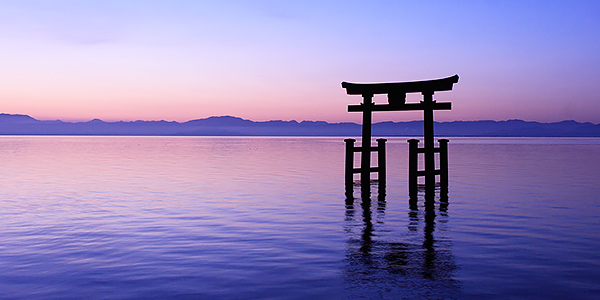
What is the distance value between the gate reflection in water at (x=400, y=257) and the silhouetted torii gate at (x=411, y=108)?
474 centimetres

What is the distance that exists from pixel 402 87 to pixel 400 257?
1295cm

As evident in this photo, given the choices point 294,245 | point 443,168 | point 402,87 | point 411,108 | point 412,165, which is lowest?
point 294,245

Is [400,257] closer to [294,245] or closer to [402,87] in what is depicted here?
[294,245]

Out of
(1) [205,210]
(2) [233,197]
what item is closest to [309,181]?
(2) [233,197]

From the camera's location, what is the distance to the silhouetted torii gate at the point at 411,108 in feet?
67.5

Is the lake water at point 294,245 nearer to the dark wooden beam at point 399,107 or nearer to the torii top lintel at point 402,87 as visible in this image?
the dark wooden beam at point 399,107

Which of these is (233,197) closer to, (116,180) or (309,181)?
(309,181)

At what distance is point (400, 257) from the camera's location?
32.2ft

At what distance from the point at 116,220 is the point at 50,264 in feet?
16.7

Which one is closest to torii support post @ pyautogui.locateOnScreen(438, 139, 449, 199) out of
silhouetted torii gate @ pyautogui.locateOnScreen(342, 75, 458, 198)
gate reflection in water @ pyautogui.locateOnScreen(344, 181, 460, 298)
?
silhouetted torii gate @ pyautogui.locateOnScreen(342, 75, 458, 198)

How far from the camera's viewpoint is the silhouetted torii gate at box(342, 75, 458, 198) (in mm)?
20562

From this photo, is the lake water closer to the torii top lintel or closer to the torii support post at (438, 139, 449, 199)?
the torii support post at (438, 139, 449, 199)

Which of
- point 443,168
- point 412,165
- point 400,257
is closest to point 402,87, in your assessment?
point 412,165

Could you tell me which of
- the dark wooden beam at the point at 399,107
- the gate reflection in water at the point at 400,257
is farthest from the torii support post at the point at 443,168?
the gate reflection in water at the point at 400,257
